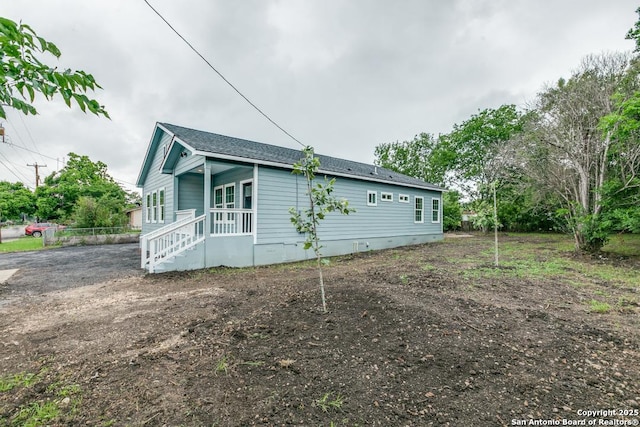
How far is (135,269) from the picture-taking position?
784 cm

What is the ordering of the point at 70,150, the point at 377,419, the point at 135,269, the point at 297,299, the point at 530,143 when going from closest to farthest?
the point at 377,419
the point at 297,299
the point at 135,269
the point at 530,143
the point at 70,150

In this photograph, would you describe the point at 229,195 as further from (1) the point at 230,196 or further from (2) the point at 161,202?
(2) the point at 161,202

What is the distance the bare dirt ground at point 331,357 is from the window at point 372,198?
7.48m

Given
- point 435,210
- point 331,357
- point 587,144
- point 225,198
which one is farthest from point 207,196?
point 435,210

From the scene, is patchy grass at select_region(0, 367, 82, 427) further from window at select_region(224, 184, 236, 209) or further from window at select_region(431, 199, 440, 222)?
window at select_region(431, 199, 440, 222)

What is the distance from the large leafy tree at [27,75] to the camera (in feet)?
3.42

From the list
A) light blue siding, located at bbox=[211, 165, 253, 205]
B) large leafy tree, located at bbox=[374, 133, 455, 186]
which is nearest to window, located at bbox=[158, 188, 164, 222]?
light blue siding, located at bbox=[211, 165, 253, 205]

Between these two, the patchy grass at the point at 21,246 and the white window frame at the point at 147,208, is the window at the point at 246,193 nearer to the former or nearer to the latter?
the white window frame at the point at 147,208

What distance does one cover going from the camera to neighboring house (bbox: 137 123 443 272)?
301 inches

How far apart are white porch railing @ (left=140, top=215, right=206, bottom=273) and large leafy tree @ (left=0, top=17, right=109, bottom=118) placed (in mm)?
6557

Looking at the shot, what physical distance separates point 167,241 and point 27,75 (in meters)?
7.14

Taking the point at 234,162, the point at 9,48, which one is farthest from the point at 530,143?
the point at 9,48

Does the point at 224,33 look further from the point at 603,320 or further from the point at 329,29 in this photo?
the point at 603,320

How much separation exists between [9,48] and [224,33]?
8996 mm
